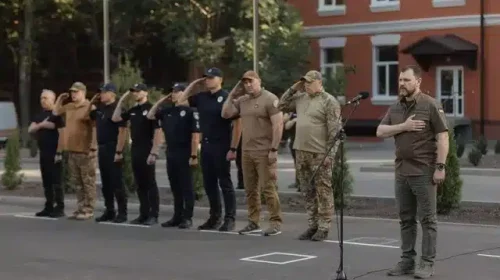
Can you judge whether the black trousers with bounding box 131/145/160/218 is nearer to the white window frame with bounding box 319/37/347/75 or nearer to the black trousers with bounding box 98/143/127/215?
the black trousers with bounding box 98/143/127/215

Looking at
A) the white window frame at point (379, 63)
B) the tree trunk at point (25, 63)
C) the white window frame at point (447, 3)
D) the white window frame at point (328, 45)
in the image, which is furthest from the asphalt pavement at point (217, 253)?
the white window frame at point (328, 45)

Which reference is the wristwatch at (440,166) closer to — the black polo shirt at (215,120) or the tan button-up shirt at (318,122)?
the tan button-up shirt at (318,122)

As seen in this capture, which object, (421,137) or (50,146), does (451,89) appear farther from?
(421,137)

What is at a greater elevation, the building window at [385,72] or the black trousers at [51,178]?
the building window at [385,72]

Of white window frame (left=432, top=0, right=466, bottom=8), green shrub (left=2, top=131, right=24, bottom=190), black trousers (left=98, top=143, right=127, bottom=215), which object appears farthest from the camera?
white window frame (left=432, top=0, right=466, bottom=8)

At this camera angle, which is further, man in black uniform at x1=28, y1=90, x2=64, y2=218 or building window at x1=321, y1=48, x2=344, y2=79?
building window at x1=321, y1=48, x2=344, y2=79

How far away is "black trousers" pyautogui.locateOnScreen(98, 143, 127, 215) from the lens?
45.5ft

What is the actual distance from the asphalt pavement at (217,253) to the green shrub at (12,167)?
17.0ft

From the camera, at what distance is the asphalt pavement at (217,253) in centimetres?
972

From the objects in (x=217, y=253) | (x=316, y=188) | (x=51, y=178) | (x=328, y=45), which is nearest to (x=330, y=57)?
(x=328, y=45)

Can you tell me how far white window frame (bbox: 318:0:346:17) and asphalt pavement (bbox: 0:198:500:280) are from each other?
27.3m

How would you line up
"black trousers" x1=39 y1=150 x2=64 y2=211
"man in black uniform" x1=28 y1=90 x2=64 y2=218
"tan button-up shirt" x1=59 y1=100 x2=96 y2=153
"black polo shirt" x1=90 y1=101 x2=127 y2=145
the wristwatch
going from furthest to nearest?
1. "black trousers" x1=39 y1=150 x2=64 y2=211
2. "man in black uniform" x1=28 y1=90 x2=64 y2=218
3. "tan button-up shirt" x1=59 y1=100 x2=96 y2=153
4. "black polo shirt" x1=90 y1=101 x2=127 y2=145
5. the wristwatch

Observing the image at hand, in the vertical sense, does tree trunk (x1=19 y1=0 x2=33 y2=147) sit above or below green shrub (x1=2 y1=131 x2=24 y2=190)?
above

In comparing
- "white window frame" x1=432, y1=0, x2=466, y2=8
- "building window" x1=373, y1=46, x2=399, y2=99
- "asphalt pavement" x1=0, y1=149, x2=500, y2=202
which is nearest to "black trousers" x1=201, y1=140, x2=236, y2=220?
"asphalt pavement" x1=0, y1=149, x2=500, y2=202
